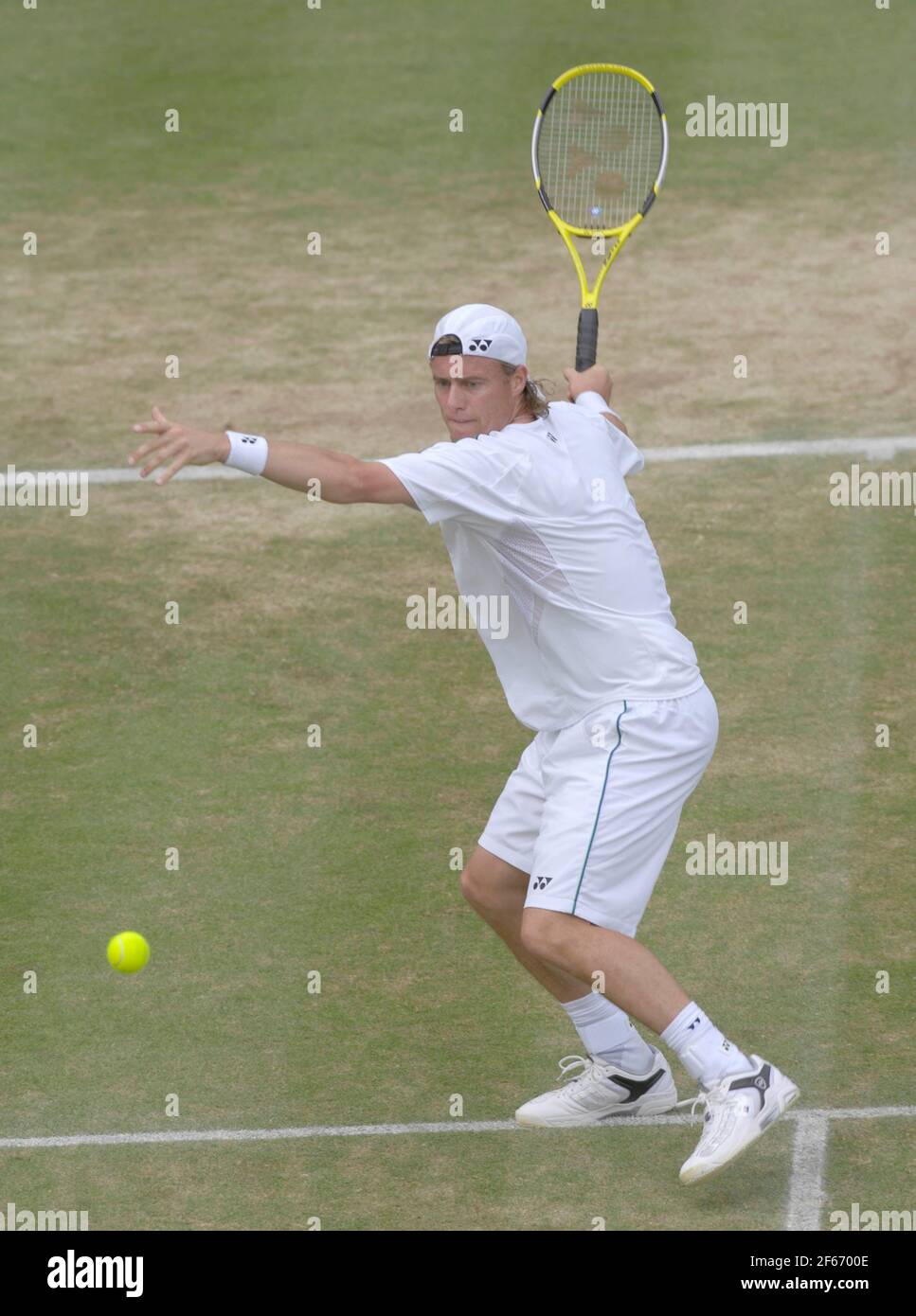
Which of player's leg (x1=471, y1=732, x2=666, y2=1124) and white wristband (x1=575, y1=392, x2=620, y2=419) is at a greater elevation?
white wristband (x1=575, y1=392, x2=620, y2=419)

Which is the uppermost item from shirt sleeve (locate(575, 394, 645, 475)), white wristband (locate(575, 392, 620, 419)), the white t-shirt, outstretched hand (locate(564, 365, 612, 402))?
outstretched hand (locate(564, 365, 612, 402))

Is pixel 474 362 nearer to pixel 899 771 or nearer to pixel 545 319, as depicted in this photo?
pixel 899 771

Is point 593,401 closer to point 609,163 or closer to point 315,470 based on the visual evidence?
point 315,470

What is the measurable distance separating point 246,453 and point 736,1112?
2492 mm

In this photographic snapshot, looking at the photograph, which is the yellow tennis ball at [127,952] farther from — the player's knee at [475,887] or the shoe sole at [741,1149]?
the shoe sole at [741,1149]

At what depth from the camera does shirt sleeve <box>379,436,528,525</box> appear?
6215 mm

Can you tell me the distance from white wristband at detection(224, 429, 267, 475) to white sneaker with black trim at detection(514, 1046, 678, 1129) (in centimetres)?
238

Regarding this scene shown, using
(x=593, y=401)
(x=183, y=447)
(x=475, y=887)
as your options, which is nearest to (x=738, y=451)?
(x=593, y=401)

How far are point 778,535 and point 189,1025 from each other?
16.9ft

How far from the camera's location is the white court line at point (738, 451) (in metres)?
12.3

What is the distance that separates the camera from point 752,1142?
634 cm

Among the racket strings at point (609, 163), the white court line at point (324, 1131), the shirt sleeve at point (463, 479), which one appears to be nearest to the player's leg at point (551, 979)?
the white court line at point (324, 1131)

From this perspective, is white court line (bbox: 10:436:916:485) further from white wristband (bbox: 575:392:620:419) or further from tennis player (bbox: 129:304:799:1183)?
tennis player (bbox: 129:304:799:1183)

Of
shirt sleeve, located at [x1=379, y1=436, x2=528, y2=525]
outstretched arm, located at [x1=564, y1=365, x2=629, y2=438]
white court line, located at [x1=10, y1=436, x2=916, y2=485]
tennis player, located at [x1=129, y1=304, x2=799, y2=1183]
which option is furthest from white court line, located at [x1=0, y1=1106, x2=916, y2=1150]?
white court line, located at [x1=10, y1=436, x2=916, y2=485]
